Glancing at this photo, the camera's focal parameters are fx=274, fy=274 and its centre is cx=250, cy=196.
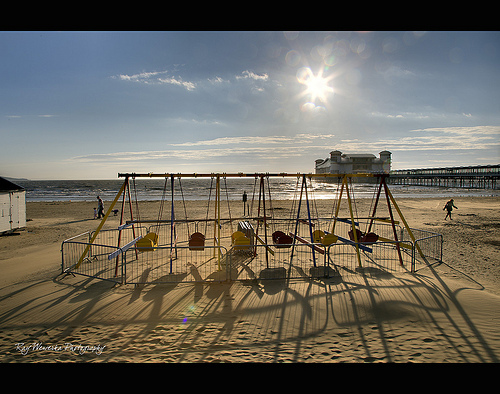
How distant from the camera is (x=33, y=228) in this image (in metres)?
18.5

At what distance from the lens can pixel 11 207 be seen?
659 inches

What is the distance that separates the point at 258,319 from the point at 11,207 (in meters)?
18.2

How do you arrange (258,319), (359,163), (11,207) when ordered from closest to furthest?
(258,319) < (11,207) < (359,163)

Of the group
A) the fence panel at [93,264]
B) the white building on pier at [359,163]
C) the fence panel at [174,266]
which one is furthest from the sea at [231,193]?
the white building on pier at [359,163]

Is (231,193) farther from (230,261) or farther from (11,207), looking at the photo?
(230,261)

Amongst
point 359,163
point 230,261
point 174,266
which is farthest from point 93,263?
point 359,163

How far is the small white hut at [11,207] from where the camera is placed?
16141mm

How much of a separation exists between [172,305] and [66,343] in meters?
2.29

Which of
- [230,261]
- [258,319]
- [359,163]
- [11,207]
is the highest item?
[359,163]

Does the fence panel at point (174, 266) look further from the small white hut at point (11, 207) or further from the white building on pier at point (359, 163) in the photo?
the white building on pier at point (359, 163)

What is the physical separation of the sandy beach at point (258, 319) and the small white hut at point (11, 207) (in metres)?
8.91

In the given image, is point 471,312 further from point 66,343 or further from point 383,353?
point 66,343

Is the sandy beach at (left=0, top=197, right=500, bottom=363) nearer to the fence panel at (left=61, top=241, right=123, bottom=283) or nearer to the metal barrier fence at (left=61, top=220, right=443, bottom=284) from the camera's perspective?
the fence panel at (left=61, top=241, right=123, bottom=283)
